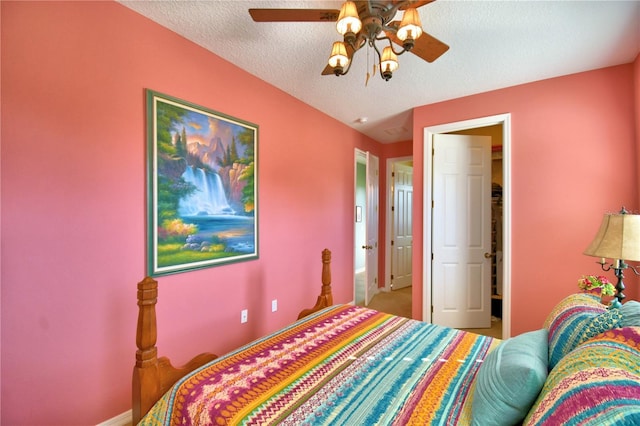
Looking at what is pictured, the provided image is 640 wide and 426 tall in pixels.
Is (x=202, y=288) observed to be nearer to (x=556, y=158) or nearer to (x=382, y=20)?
(x=382, y=20)

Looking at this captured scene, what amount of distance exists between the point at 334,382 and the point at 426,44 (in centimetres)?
179

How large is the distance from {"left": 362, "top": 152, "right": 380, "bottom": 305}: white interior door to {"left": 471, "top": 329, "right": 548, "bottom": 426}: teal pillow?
308 cm

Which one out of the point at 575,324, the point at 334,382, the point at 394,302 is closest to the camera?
the point at 575,324

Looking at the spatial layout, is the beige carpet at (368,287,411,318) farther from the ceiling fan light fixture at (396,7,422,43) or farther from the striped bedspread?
the ceiling fan light fixture at (396,7,422,43)

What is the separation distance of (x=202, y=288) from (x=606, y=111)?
3.70m

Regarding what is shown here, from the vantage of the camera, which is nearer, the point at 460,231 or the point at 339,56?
the point at 339,56

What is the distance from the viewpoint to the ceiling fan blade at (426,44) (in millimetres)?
1452

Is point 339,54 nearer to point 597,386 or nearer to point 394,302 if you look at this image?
point 597,386

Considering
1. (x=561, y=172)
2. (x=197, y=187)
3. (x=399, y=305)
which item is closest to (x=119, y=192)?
(x=197, y=187)

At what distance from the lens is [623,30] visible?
74.2 inches

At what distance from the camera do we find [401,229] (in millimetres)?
5105

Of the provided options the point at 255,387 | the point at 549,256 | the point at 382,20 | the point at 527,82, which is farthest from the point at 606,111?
the point at 255,387

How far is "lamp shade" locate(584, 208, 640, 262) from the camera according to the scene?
5.02 ft

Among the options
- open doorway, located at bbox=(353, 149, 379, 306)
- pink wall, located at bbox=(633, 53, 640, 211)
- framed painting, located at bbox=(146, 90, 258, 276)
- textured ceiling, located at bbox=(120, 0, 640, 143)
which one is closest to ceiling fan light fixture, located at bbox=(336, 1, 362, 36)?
textured ceiling, located at bbox=(120, 0, 640, 143)
